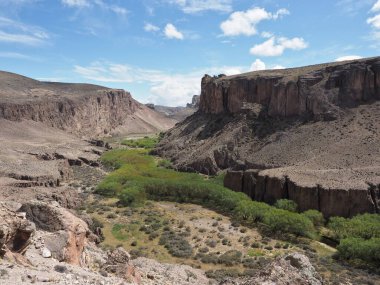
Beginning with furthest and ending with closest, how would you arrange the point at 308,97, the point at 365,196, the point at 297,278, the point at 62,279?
the point at 308,97, the point at 365,196, the point at 297,278, the point at 62,279

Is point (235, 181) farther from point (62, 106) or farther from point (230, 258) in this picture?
point (62, 106)

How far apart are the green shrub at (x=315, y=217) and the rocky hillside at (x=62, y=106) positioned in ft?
329

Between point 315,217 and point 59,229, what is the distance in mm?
37212

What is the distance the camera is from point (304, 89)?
88375mm

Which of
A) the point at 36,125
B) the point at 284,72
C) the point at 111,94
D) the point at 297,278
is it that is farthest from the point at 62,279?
the point at 111,94

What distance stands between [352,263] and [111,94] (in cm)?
17086

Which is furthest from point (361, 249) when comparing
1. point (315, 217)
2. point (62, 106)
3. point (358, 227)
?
point (62, 106)

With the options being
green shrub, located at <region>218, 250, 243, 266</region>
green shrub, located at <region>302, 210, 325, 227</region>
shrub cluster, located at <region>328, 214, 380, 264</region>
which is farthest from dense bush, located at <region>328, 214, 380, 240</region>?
green shrub, located at <region>218, 250, 243, 266</region>

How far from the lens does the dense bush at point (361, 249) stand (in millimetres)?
36906

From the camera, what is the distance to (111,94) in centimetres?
19612

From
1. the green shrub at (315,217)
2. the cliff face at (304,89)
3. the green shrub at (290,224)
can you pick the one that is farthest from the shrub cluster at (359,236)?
the cliff face at (304,89)

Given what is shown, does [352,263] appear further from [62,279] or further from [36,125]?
[36,125]

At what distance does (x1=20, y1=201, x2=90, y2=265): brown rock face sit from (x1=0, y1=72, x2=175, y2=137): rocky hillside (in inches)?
4317

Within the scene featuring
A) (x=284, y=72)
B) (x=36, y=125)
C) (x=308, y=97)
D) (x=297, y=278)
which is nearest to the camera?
(x=297, y=278)
